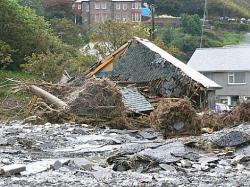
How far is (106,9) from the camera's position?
78.8 m

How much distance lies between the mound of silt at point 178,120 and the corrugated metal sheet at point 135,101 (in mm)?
3610

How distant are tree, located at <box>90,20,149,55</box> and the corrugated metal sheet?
1987cm

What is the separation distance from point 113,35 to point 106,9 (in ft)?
134

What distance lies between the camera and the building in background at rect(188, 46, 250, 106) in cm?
4162

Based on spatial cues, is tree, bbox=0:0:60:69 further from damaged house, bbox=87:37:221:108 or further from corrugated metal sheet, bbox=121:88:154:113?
corrugated metal sheet, bbox=121:88:154:113

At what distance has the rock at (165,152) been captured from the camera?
8.80 m

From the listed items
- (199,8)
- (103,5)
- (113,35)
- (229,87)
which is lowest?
(229,87)

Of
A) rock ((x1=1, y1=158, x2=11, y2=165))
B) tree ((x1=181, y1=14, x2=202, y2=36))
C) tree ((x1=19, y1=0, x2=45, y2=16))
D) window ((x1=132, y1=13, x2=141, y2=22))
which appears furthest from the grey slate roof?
window ((x1=132, y1=13, x2=141, y2=22))

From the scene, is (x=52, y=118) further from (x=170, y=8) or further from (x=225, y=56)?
(x=170, y=8)

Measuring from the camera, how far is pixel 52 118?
15805mm

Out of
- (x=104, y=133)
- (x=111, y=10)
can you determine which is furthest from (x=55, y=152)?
(x=111, y=10)

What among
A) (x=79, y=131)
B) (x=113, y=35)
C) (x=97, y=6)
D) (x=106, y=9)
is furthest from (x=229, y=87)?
(x=97, y=6)

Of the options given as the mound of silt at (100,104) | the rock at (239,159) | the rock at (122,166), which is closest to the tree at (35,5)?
the mound of silt at (100,104)

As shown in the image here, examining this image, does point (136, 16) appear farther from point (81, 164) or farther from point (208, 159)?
point (81, 164)
